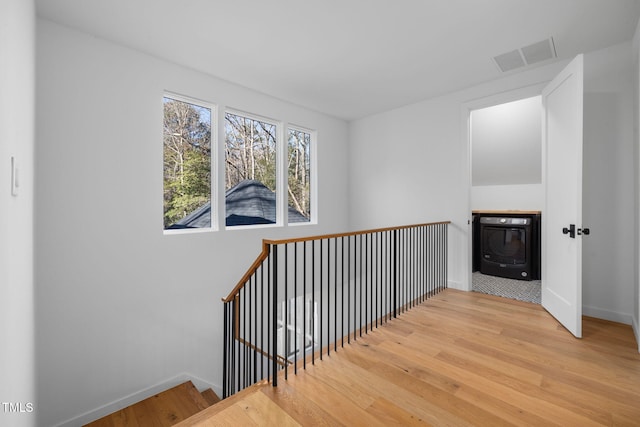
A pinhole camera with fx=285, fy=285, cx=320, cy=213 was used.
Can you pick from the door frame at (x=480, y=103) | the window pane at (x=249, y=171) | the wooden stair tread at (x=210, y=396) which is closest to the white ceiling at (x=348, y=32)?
the door frame at (x=480, y=103)

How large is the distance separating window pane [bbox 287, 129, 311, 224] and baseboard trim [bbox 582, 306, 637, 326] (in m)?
3.65

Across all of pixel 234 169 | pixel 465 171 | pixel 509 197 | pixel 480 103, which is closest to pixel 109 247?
pixel 234 169

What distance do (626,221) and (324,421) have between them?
3357mm

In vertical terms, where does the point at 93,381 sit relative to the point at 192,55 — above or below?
below

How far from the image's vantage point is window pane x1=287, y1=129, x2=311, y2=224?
4566 millimetres

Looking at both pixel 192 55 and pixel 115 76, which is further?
pixel 192 55

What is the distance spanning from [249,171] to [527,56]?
11.5ft

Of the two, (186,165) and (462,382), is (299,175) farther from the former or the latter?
(462,382)

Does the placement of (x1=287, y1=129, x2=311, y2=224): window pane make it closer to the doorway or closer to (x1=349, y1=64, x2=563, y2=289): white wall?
(x1=349, y1=64, x2=563, y2=289): white wall

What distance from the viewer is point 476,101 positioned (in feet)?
12.1

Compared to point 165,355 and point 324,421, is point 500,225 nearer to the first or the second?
point 324,421

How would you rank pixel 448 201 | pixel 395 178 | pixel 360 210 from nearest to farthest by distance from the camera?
pixel 448 201
pixel 395 178
pixel 360 210

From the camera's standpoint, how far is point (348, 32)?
102 inches

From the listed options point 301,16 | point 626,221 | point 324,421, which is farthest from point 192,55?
point 626,221
